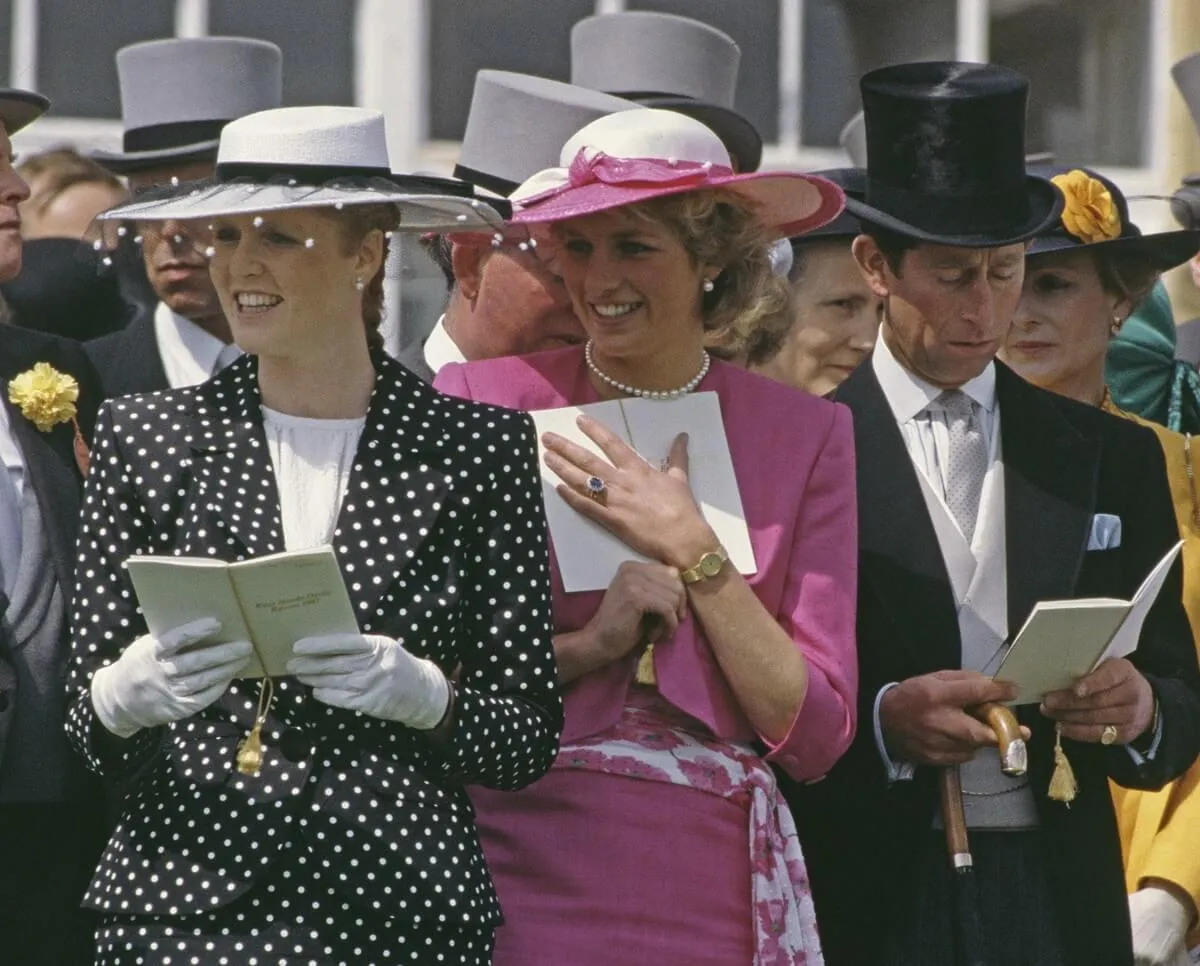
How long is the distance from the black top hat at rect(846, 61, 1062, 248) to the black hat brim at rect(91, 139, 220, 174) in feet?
7.15

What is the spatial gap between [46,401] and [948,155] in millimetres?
1722

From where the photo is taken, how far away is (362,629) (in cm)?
382

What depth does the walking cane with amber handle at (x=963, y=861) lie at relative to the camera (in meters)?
4.52

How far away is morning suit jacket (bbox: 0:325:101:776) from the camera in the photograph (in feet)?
14.0

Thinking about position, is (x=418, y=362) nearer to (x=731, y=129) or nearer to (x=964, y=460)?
(x=964, y=460)

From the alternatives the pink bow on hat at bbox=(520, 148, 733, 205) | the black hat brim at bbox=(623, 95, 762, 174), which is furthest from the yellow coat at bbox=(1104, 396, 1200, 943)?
the black hat brim at bbox=(623, 95, 762, 174)

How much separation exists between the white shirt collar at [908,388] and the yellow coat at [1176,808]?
445 mm

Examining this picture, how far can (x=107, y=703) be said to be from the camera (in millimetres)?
3734

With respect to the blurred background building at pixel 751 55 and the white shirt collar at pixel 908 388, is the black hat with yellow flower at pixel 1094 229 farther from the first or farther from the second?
the blurred background building at pixel 751 55

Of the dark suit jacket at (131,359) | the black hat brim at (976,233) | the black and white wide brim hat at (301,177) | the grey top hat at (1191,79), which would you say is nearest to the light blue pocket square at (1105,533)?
the black hat brim at (976,233)

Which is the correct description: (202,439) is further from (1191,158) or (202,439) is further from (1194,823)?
(1191,158)

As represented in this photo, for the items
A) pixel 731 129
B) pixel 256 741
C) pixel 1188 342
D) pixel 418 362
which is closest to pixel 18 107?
pixel 418 362

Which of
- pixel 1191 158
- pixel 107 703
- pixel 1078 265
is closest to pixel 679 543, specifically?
pixel 107 703

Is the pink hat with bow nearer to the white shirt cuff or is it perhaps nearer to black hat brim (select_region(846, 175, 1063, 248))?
black hat brim (select_region(846, 175, 1063, 248))
